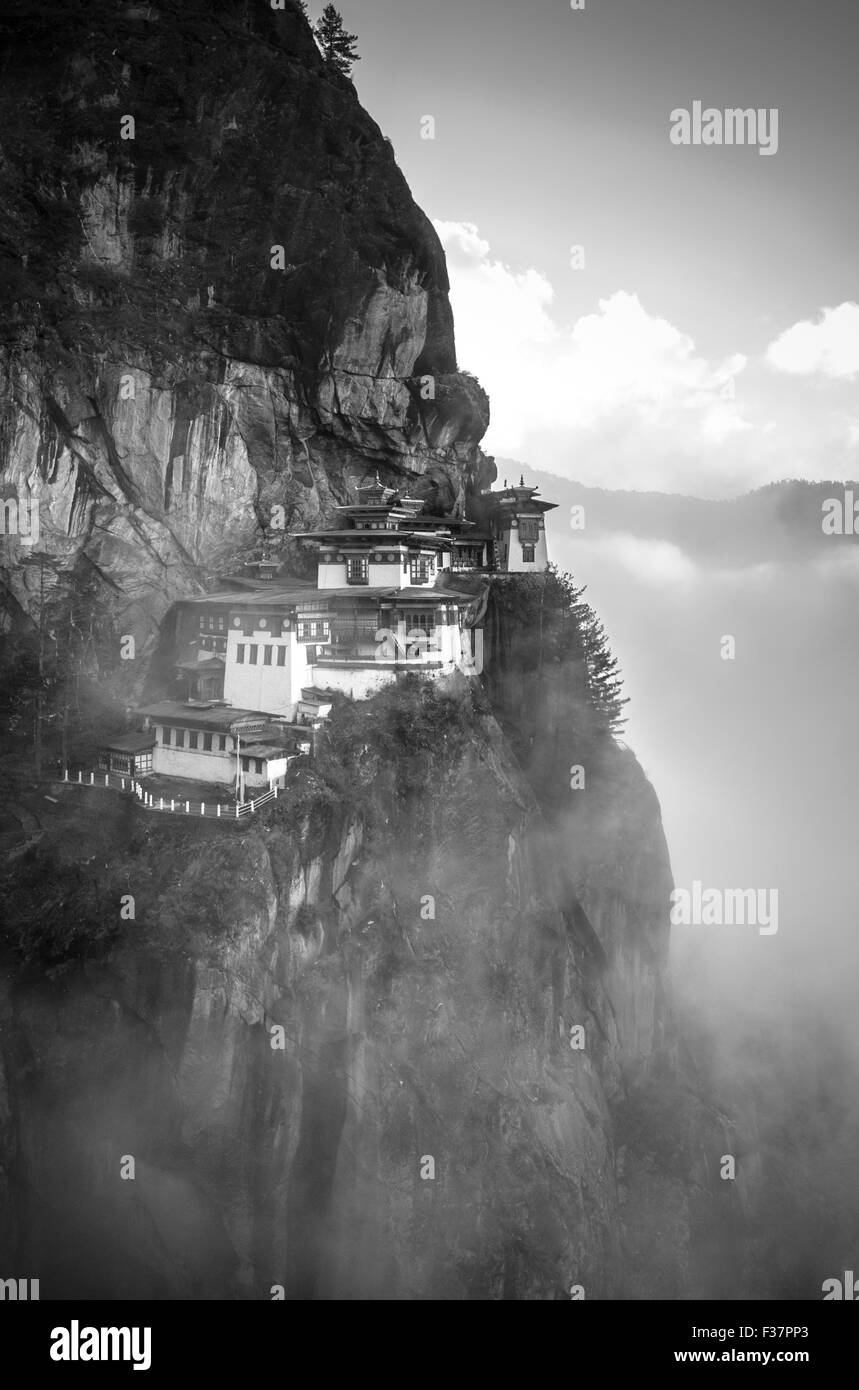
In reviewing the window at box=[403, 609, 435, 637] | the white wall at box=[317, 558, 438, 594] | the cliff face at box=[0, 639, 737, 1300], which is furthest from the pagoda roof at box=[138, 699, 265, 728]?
the white wall at box=[317, 558, 438, 594]

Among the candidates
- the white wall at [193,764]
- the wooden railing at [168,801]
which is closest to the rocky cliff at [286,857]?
the wooden railing at [168,801]

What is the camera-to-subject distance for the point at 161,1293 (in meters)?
25.3

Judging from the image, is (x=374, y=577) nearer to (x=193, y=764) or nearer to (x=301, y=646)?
(x=301, y=646)

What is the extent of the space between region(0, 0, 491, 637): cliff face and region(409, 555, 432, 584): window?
669cm

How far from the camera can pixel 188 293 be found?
42.8 m

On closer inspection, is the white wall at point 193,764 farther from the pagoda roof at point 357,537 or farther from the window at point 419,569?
the window at point 419,569

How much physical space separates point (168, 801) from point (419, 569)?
17424mm

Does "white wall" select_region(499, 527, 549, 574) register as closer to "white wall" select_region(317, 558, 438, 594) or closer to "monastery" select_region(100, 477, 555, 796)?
"monastery" select_region(100, 477, 555, 796)

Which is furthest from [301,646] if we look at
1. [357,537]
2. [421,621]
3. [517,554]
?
[517,554]

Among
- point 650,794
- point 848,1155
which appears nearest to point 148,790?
point 650,794

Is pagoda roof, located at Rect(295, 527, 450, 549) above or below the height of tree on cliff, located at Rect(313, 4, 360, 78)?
below

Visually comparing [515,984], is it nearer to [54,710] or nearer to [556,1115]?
[556,1115]

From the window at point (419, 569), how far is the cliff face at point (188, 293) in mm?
6686

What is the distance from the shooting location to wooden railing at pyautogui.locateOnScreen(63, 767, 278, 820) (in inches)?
1121
